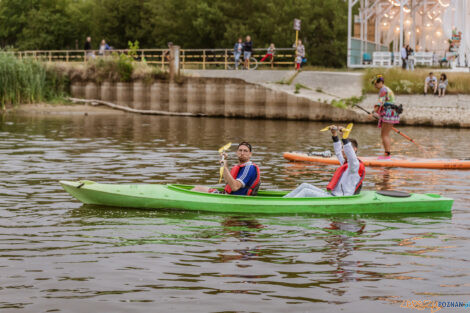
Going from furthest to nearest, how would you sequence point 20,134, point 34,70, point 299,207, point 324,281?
point 34,70, point 20,134, point 299,207, point 324,281

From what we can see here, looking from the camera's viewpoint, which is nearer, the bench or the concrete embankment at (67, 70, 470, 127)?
the concrete embankment at (67, 70, 470, 127)

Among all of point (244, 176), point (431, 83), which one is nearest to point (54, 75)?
point (431, 83)

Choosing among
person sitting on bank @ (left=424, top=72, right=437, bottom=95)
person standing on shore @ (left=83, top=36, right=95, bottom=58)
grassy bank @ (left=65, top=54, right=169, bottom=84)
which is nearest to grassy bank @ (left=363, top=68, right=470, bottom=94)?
person sitting on bank @ (left=424, top=72, right=437, bottom=95)

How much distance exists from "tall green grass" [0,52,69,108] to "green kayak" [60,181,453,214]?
78.7 ft

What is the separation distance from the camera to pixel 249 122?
30891 millimetres

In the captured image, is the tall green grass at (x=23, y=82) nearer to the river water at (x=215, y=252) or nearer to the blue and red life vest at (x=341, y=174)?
the river water at (x=215, y=252)

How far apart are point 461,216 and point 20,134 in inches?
642

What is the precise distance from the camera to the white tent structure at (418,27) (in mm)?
32250

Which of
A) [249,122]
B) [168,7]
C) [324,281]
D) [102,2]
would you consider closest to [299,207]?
[324,281]

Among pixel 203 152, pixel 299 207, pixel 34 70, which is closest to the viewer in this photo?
pixel 299 207

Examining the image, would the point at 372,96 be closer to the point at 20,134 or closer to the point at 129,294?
the point at 20,134

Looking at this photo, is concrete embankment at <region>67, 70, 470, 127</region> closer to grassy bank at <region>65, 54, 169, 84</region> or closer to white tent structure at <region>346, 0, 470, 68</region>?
grassy bank at <region>65, 54, 169, 84</region>

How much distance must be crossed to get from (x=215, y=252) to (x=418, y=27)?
35378 millimetres

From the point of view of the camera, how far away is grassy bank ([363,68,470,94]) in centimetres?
2916
